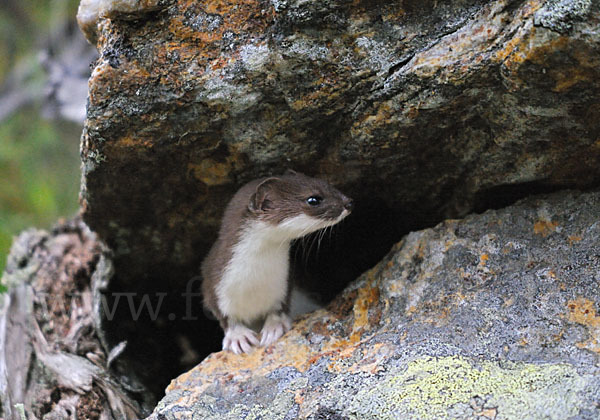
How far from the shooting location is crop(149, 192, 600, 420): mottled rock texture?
7.21ft

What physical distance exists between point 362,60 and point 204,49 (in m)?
0.66

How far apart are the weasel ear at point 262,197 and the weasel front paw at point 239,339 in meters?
0.65

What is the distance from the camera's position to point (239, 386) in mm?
2824

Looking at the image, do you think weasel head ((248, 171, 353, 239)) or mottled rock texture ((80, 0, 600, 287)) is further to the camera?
weasel head ((248, 171, 353, 239))

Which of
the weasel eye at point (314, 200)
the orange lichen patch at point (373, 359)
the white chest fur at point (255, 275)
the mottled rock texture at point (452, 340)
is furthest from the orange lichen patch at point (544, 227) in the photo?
the white chest fur at point (255, 275)

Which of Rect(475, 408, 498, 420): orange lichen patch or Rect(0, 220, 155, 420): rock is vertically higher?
Rect(0, 220, 155, 420): rock

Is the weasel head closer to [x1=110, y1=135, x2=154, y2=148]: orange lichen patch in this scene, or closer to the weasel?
the weasel

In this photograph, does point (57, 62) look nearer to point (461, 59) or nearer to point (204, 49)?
point (204, 49)

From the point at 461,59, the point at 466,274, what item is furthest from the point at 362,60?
the point at 466,274

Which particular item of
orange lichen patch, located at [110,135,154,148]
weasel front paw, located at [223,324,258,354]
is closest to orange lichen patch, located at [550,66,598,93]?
orange lichen patch, located at [110,135,154,148]

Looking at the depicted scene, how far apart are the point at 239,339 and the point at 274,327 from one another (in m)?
0.19

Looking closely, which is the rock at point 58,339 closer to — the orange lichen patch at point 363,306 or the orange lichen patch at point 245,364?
the orange lichen patch at point 245,364

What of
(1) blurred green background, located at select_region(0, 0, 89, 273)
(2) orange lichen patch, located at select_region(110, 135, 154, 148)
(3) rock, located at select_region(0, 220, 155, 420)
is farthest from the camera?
(1) blurred green background, located at select_region(0, 0, 89, 273)

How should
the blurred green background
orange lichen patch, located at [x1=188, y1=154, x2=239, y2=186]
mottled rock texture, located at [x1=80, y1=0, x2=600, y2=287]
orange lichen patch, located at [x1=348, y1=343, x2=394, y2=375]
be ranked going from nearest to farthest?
mottled rock texture, located at [x1=80, y1=0, x2=600, y2=287] → orange lichen patch, located at [x1=348, y1=343, x2=394, y2=375] → orange lichen patch, located at [x1=188, y1=154, x2=239, y2=186] → the blurred green background
